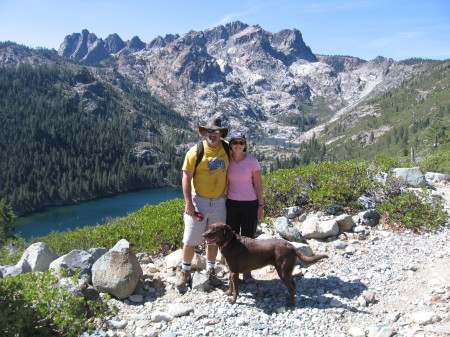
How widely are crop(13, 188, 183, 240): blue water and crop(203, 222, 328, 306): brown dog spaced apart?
7068 cm

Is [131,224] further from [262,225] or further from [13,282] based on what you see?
[13,282]

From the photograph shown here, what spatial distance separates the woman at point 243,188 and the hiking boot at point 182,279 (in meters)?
1.29

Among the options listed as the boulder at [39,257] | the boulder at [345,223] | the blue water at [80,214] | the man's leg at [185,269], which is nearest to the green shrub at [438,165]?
the boulder at [345,223]

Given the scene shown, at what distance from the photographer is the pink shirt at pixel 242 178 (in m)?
6.04

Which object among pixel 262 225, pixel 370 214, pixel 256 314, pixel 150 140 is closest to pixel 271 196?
pixel 262 225

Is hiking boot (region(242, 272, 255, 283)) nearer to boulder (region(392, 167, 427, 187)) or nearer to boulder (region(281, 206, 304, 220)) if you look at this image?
boulder (region(281, 206, 304, 220))

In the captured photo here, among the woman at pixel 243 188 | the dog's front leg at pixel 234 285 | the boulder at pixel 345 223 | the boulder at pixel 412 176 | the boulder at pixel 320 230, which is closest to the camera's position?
the dog's front leg at pixel 234 285

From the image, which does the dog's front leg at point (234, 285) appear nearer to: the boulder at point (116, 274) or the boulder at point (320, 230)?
the boulder at point (116, 274)

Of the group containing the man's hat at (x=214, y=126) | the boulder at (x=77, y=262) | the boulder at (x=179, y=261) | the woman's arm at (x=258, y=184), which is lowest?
the boulder at (x=179, y=261)

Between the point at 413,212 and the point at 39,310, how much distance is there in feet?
28.6

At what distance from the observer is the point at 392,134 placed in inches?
6841

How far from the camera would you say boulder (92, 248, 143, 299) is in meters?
6.04

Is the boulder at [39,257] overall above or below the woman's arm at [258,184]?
below

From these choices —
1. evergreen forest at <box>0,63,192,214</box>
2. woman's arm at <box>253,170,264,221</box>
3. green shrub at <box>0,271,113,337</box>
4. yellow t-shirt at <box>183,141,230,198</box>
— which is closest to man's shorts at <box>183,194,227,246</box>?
yellow t-shirt at <box>183,141,230,198</box>
